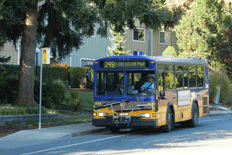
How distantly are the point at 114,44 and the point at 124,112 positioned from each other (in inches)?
1165

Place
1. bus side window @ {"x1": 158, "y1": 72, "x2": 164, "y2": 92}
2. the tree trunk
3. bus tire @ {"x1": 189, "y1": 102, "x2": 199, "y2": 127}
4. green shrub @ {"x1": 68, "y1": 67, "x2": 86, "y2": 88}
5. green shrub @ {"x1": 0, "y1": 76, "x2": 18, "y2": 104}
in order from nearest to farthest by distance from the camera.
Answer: bus side window @ {"x1": 158, "y1": 72, "x2": 164, "y2": 92} → bus tire @ {"x1": 189, "y1": 102, "x2": 199, "y2": 127} → the tree trunk → green shrub @ {"x1": 0, "y1": 76, "x2": 18, "y2": 104} → green shrub @ {"x1": 68, "y1": 67, "x2": 86, "y2": 88}

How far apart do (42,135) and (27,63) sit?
6092 millimetres

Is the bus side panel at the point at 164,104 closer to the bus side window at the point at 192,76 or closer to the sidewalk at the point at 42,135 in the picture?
the bus side window at the point at 192,76

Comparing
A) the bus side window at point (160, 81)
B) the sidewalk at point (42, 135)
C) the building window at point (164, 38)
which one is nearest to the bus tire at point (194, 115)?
the bus side window at point (160, 81)

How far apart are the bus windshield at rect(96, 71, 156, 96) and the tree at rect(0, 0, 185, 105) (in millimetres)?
4256

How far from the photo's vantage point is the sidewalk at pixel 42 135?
13228 millimetres

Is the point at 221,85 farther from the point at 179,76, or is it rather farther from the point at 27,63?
the point at 27,63

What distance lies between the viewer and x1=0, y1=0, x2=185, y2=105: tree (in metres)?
18.8

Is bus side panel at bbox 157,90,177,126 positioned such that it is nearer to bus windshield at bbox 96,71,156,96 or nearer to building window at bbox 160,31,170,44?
bus windshield at bbox 96,71,156,96

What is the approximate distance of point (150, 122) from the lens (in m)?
14.9

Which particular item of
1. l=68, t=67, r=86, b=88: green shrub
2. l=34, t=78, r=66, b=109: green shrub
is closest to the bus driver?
l=34, t=78, r=66, b=109: green shrub

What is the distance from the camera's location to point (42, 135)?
14.6 metres

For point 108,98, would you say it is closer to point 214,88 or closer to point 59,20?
point 59,20

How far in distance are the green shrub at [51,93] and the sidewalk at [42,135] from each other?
5.71 metres
